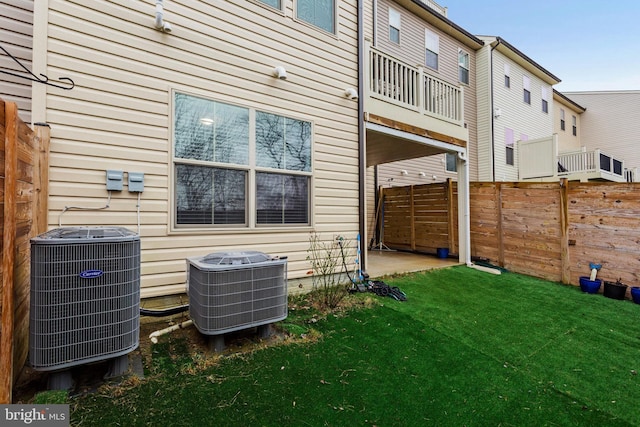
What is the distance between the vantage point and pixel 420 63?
33.6 ft

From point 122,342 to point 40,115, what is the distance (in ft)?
7.37

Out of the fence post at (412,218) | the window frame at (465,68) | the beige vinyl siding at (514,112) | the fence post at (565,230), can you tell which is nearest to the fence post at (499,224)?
the fence post at (565,230)

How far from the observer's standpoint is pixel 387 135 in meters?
5.82

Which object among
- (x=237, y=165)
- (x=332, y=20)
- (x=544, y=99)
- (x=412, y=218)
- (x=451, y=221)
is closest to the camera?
(x=237, y=165)

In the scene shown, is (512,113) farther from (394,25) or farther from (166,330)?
(166,330)

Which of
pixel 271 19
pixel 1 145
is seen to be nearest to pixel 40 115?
pixel 1 145

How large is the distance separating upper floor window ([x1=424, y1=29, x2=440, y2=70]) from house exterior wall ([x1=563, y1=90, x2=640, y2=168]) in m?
13.7

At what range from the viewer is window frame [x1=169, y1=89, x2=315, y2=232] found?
3.39 metres

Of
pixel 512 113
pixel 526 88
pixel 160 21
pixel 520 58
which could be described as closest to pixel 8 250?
pixel 160 21

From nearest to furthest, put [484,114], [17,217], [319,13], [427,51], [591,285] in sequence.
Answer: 1. [17,217]
2. [319,13]
3. [591,285]
4. [427,51]
5. [484,114]

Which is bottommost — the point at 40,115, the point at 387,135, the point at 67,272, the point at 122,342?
the point at 122,342

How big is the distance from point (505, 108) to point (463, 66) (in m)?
2.67

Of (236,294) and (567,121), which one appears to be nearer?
(236,294)

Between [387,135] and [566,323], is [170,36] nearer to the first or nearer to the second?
[387,135]
